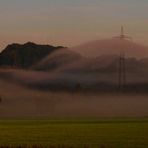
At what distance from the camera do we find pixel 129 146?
51562 millimetres

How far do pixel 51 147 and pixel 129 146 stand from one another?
8460mm

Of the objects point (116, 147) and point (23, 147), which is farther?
point (116, 147)

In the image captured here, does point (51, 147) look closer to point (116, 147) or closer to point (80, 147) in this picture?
point (80, 147)

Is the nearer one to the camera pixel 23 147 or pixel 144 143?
pixel 23 147

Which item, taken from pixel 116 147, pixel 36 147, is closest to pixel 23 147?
pixel 36 147

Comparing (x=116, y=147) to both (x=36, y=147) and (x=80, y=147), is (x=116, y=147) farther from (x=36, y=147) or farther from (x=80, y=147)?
(x=36, y=147)

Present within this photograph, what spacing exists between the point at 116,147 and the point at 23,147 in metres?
8.75

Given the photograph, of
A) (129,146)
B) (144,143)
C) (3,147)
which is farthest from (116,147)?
(3,147)

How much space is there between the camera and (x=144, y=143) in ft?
181

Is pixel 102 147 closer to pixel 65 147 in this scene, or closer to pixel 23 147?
pixel 65 147

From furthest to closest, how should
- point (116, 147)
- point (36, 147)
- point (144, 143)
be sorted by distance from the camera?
point (144, 143) < point (116, 147) < point (36, 147)

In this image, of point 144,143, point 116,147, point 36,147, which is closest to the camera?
point 36,147

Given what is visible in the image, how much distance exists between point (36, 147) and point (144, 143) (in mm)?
13464

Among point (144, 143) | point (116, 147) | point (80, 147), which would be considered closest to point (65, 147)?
point (80, 147)
